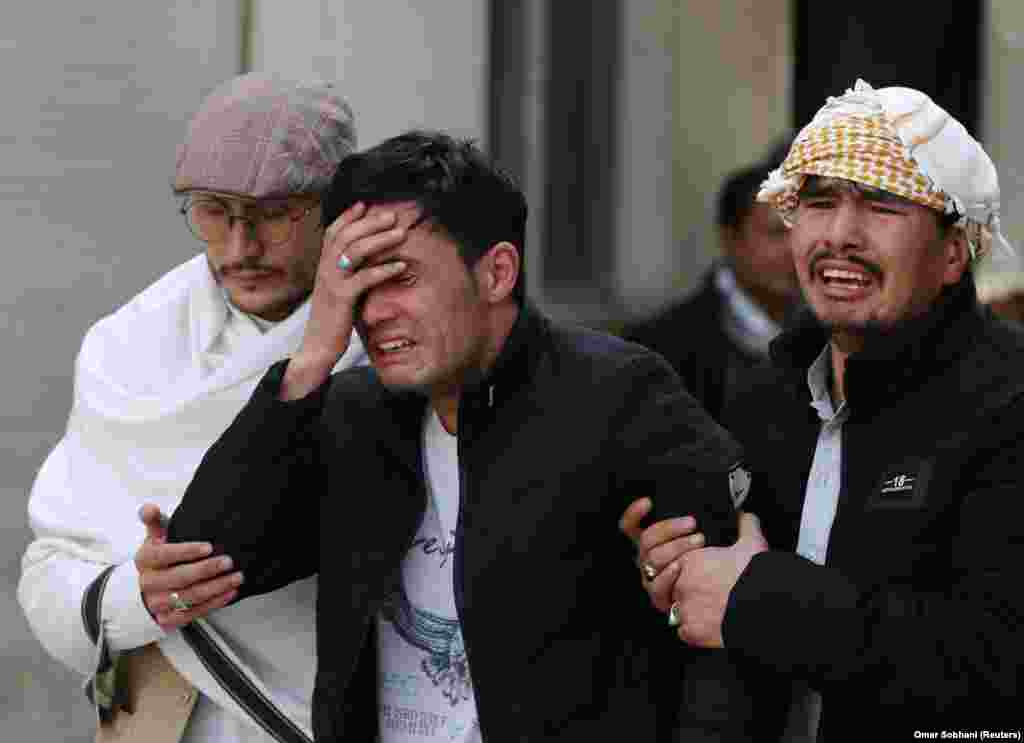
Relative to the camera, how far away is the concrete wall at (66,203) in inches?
211

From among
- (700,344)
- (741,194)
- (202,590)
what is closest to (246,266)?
(202,590)

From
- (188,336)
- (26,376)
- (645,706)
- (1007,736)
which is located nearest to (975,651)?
(1007,736)

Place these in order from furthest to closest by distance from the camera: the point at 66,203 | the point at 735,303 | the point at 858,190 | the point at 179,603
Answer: the point at 735,303 < the point at 66,203 < the point at 179,603 < the point at 858,190

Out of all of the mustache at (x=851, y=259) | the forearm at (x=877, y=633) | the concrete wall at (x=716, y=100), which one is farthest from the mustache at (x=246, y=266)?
the concrete wall at (x=716, y=100)

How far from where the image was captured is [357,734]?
11.0ft

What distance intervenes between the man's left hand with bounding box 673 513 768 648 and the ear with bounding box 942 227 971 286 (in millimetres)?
539

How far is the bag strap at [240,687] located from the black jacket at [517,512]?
0.26m

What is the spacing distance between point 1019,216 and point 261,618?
6.80m

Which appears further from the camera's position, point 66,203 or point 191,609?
point 66,203

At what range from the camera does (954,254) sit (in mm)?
3342

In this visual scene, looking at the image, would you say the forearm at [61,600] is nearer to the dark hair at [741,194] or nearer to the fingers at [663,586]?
the fingers at [663,586]

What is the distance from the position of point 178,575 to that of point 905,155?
139cm

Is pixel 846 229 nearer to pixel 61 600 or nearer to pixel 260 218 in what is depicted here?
pixel 260 218

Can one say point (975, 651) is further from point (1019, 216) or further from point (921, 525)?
point (1019, 216)
